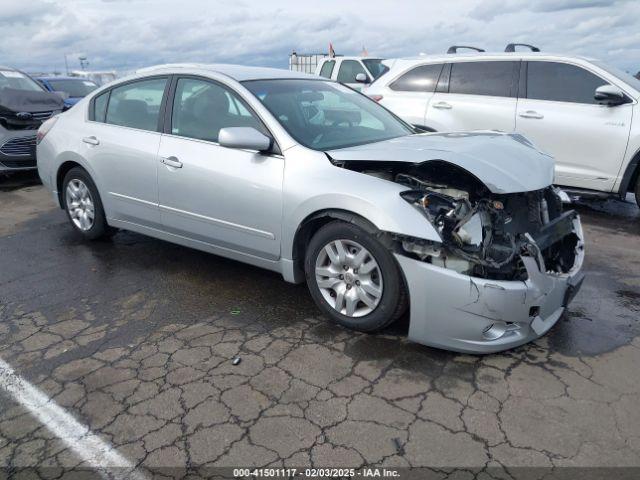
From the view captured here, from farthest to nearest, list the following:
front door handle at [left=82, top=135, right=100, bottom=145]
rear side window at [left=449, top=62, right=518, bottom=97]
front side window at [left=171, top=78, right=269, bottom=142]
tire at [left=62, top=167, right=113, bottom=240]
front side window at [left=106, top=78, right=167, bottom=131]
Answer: rear side window at [left=449, top=62, right=518, bottom=97] < tire at [left=62, top=167, right=113, bottom=240] < front door handle at [left=82, top=135, right=100, bottom=145] < front side window at [left=106, top=78, right=167, bottom=131] < front side window at [left=171, top=78, right=269, bottom=142]

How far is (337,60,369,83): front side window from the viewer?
43.6 feet

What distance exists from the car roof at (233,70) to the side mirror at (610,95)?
322 cm

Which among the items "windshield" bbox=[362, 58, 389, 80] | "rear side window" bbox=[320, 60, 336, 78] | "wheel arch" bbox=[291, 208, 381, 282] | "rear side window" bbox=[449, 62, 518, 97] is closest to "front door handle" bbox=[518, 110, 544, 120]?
"rear side window" bbox=[449, 62, 518, 97]

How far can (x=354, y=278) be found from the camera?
3.37m

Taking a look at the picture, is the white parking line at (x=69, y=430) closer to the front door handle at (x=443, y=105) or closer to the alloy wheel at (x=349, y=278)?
the alloy wheel at (x=349, y=278)

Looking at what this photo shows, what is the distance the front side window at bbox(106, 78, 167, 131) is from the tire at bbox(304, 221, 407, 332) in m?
1.93

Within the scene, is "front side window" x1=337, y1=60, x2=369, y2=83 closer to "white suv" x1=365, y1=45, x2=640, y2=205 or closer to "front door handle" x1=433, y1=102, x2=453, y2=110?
"white suv" x1=365, y1=45, x2=640, y2=205

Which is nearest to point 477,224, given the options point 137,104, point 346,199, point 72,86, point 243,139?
point 346,199

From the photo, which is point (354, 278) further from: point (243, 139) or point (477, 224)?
point (243, 139)

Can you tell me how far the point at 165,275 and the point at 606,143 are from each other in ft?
15.8

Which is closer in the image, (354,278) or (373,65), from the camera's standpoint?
(354,278)

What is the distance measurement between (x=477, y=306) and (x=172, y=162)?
252 centimetres

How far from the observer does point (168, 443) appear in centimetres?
252

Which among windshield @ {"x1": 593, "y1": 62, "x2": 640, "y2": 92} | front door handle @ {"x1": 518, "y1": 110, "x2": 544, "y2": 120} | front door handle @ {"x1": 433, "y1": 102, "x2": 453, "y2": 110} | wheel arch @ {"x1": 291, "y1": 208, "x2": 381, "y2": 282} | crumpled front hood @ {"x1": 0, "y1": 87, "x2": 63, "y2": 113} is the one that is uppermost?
windshield @ {"x1": 593, "y1": 62, "x2": 640, "y2": 92}
